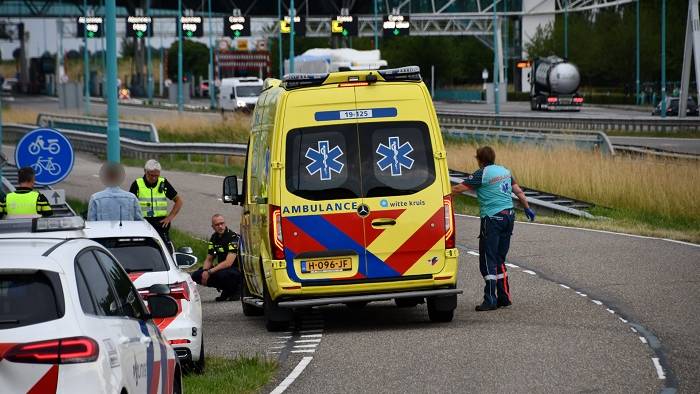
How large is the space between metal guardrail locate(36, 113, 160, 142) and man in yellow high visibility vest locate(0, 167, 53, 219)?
35479mm

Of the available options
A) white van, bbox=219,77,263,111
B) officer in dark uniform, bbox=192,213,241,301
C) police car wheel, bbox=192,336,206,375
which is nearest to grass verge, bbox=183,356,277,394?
police car wheel, bbox=192,336,206,375

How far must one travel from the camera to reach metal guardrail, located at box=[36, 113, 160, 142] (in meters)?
53.3

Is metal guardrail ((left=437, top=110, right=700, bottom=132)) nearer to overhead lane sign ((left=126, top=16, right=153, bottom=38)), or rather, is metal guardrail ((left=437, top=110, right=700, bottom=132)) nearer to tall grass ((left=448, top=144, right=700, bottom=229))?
overhead lane sign ((left=126, top=16, right=153, bottom=38))

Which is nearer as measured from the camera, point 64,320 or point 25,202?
point 64,320

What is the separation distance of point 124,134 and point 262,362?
149 ft

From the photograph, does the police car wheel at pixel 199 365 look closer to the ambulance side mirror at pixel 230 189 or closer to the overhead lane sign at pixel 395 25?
the ambulance side mirror at pixel 230 189

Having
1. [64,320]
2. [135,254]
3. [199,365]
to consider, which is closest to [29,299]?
[64,320]

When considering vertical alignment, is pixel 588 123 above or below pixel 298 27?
below

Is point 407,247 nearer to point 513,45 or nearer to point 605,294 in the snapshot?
point 605,294

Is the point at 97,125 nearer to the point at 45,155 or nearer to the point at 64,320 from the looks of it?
the point at 45,155

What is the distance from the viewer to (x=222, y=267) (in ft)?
61.4

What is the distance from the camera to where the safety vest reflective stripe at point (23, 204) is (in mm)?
15266

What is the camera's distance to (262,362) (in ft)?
39.8

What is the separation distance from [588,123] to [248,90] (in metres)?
27.0
